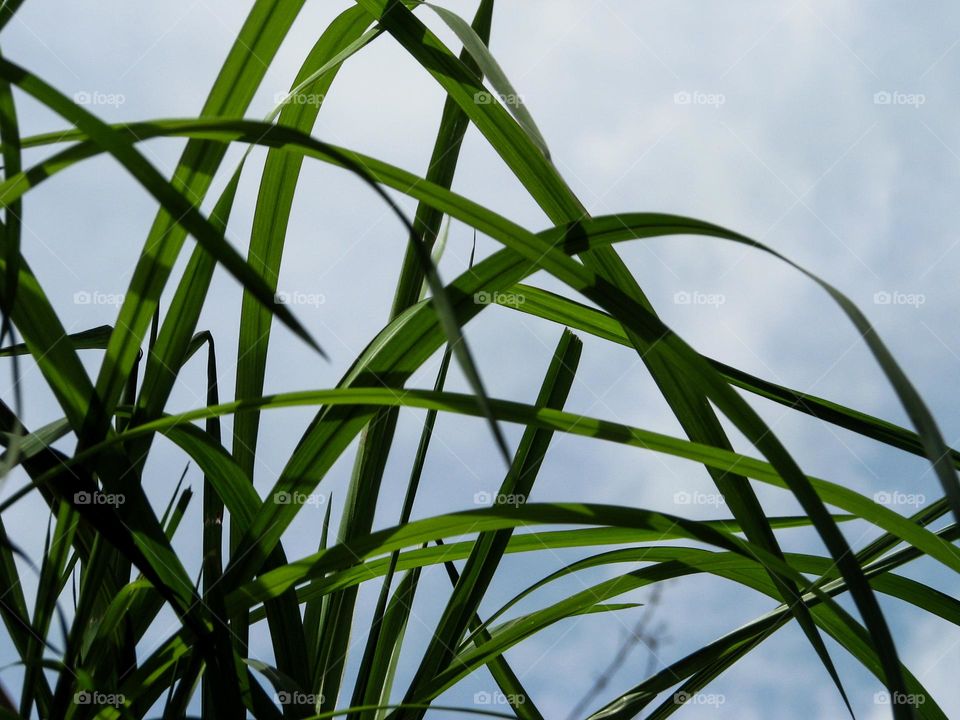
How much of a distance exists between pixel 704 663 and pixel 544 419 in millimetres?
281

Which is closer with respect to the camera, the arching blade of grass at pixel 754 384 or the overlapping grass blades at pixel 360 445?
the overlapping grass blades at pixel 360 445

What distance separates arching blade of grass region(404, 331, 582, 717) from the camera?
22.4 inches

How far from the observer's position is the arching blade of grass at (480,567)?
22.4 inches

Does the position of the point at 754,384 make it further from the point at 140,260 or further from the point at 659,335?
the point at 140,260
